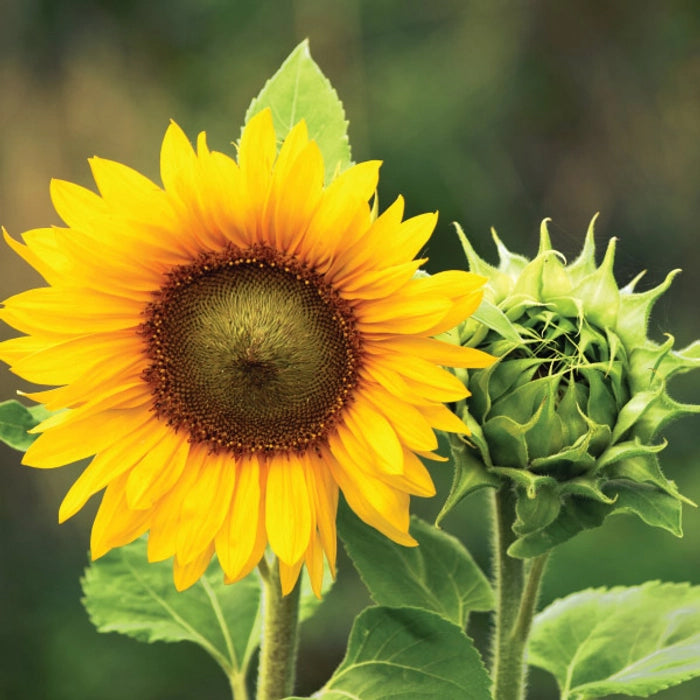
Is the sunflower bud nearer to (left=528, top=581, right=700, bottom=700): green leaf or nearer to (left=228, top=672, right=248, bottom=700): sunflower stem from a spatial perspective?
(left=528, top=581, right=700, bottom=700): green leaf

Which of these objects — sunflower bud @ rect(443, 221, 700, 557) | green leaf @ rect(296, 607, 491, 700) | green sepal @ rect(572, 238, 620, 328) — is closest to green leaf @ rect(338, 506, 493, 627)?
green leaf @ rect(296, 607, 491, 700)

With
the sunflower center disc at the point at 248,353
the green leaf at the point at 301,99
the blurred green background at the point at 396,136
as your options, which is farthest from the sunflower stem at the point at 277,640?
the blurred green background at the point at 396,136

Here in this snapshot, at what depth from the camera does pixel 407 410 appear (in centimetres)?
95

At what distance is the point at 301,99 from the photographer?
1091 millimetres

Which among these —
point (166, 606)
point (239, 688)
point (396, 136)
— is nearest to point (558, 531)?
point (239, 688)

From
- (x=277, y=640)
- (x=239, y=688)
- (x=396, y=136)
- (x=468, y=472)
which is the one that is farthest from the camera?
(x=396, y=136)

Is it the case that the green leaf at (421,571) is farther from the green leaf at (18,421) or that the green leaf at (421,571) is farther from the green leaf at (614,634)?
the green leaf at (18,421)

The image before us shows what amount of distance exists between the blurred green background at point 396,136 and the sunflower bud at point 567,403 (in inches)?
96.5

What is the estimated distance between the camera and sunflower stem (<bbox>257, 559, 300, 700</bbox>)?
1.08 m

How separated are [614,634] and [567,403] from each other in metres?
0.39

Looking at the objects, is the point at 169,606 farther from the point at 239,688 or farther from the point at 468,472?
the point at 468,472

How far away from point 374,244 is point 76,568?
10.0 feet

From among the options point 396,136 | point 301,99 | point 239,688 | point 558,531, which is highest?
point 396,136

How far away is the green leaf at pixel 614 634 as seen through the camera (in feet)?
3.89
